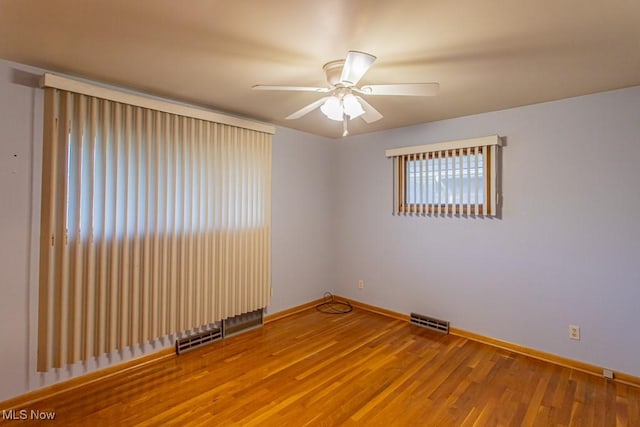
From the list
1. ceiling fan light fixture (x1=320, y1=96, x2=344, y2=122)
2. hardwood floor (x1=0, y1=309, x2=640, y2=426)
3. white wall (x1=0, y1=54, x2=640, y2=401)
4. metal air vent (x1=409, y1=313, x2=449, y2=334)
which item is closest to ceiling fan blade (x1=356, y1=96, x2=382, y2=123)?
ceiling fan light fixture (x1=320, y1=96, x2=344, y2=122)

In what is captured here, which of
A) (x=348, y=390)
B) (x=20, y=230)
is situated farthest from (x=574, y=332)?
(x=20, y=230)

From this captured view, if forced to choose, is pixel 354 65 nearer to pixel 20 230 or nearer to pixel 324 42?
pixel 324 42

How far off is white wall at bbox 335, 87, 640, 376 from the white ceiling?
0.38m

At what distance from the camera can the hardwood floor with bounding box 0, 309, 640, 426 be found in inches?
83.8

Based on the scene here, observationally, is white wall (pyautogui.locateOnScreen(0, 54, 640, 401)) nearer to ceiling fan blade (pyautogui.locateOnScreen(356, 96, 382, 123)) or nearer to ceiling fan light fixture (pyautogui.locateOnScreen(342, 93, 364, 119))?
ceiling fan blade (pyautogui.locateOnScreen(356, 96, 382, 123))

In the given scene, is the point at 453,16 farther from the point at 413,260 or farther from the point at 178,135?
the point at 413,260

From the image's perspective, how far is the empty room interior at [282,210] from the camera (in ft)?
Answer: 6.11

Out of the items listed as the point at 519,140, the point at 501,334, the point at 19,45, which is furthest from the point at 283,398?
the point at 519,140

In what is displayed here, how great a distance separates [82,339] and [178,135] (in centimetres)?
177

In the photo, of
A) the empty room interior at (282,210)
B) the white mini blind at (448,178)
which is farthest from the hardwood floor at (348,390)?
the white mini blind at (448,178)

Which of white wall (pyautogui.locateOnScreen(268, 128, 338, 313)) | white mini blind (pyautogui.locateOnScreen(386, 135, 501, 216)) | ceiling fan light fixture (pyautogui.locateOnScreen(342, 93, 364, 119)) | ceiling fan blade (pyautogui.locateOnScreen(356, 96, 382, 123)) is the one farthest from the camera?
white wall (pyautogui.locateOnScreen(268, 128, 338, 313))

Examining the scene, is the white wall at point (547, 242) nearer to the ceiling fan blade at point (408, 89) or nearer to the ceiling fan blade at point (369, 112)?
the ceiling fan blade at point (369, 112)

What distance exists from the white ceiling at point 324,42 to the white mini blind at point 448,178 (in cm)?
66

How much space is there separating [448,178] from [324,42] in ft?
7.20
